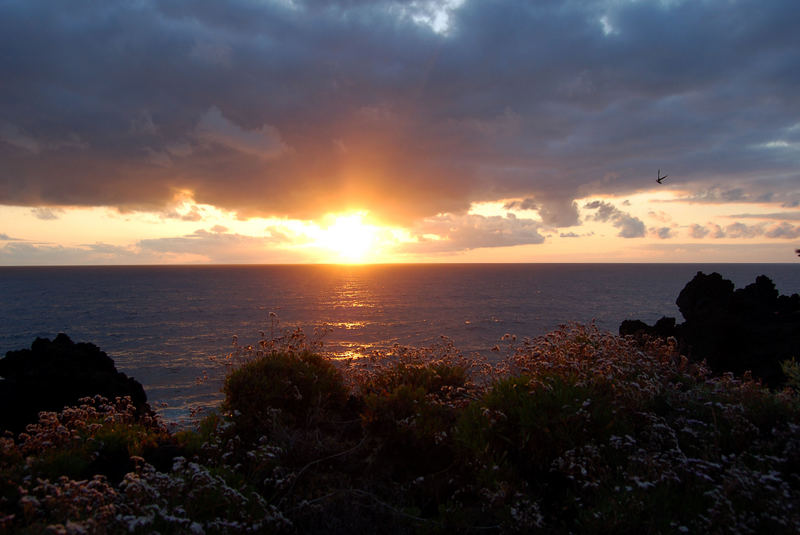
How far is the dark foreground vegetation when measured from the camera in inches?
176

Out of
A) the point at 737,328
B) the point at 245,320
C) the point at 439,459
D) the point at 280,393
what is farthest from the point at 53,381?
the point at 245,320

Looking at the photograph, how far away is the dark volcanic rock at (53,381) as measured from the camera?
1058 cm

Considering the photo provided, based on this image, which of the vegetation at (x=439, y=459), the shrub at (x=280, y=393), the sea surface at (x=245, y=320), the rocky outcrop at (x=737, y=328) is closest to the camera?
the vegetation at (x=439, y=459)

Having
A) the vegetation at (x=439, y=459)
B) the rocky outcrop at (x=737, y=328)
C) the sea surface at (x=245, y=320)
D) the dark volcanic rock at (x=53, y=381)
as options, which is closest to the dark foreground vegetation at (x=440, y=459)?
the vegetation at (x=439, y=459)

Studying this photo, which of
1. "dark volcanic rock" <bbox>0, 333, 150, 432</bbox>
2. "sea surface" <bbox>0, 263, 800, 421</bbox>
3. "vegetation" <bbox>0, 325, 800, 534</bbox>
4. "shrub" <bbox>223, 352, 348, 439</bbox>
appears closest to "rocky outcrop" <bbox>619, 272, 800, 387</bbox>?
"sea surface" <bbox>0, 263, 800, 421</bbox>

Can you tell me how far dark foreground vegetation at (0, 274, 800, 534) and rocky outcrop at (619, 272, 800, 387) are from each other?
1116 cm

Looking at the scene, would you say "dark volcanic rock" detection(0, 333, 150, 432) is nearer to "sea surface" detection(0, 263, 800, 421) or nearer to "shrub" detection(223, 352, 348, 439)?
"shrub" detection(223, 352, 348, 439)

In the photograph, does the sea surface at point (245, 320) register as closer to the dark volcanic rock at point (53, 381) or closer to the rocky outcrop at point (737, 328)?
the rocky outcrop at point (737, 328)

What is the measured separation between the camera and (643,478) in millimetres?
4879

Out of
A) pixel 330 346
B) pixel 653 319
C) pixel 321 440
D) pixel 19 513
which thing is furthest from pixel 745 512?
pixel 653 319

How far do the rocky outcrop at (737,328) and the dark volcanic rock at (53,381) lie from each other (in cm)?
1675

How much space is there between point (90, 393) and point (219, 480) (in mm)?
8212

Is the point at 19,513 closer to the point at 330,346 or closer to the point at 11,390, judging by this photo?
the point at 11,390

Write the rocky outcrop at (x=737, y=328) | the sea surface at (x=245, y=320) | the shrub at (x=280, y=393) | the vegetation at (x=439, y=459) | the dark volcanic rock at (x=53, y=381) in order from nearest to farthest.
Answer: the vegetation at (x=439, y=459), the shrub at (x=280, y=393), the dark volcanic rock at (x=53, y=381), the rocky outcrop at (x=737, y=328), the sea surface at (x=245, y=320)
